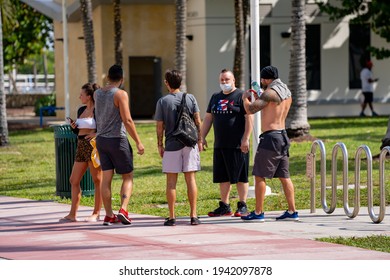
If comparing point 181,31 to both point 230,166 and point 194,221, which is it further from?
point 194,221

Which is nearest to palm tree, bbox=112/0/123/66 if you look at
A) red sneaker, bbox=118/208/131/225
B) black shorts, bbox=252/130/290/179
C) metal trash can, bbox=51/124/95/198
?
metal trash can, bbox=51/124/95/198

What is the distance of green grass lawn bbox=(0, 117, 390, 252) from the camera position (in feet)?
51.6

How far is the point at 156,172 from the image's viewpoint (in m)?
20.7

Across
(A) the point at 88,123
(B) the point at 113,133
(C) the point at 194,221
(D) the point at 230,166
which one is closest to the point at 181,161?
(C) the point at 194,221

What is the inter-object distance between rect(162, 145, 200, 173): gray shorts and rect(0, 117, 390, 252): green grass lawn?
1.48m

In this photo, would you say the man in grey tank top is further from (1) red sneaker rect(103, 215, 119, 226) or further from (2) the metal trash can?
(2) the metal trash can

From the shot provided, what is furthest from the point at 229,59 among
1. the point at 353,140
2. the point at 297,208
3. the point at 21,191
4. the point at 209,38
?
the point at 297,208

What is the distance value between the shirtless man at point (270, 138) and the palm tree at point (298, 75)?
1289 cm

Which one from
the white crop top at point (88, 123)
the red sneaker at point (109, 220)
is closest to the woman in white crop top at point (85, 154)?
the white crop top at point (88, 123)

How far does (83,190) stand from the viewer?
16.2 m

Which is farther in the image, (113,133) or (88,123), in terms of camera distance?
(88,123)

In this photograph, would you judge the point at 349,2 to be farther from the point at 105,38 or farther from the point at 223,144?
the point at 223,144

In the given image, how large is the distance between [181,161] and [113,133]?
36.1 inches

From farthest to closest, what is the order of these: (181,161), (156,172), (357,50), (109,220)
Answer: (357,50), (156,172), (109,220), (181,161)
